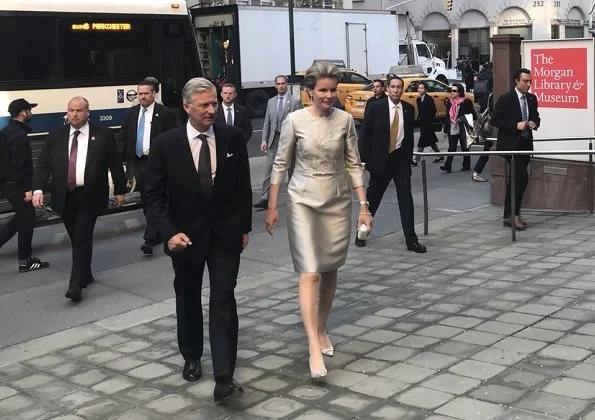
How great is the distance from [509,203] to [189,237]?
556 centimetres

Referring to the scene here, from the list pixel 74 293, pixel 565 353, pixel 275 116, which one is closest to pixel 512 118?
pixel 275 116

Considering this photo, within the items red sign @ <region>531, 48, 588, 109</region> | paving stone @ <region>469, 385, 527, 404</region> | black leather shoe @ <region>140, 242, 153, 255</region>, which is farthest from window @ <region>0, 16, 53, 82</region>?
paving stone @ <region>469, 385, 527, 404</region>

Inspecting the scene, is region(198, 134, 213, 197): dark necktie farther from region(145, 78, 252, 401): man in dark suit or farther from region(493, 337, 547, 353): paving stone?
region(493, 337, 547, 353): paving stone

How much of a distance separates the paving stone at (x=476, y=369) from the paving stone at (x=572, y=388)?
36cm

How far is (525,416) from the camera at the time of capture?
171 inches

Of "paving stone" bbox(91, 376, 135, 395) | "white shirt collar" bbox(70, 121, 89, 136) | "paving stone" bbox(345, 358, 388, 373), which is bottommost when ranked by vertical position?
"paving stone" bbox(91, 376, 135, 395)

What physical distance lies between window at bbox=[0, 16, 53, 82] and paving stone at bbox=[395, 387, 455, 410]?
30.5 ft

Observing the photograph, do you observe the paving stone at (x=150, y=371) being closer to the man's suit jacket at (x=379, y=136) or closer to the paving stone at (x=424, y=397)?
the paving stone at (x=424, y=397)

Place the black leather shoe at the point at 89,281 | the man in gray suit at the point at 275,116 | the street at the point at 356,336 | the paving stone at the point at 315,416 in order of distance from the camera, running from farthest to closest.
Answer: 1. the man in gray suit at the point at 275,116
2. the black leather shoe at the point at 89,281
3. the street at the point at 356,336
4. the paving stone at the point at 315,416

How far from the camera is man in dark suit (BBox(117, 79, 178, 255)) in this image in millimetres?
8969

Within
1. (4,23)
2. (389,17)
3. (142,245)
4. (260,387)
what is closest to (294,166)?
(260,387)

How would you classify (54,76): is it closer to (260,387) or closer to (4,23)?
(4,23)

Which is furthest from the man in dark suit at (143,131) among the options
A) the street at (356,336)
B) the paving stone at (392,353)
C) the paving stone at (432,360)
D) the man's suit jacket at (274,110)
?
the paving stone at (432,360)

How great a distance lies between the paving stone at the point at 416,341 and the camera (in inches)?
220
